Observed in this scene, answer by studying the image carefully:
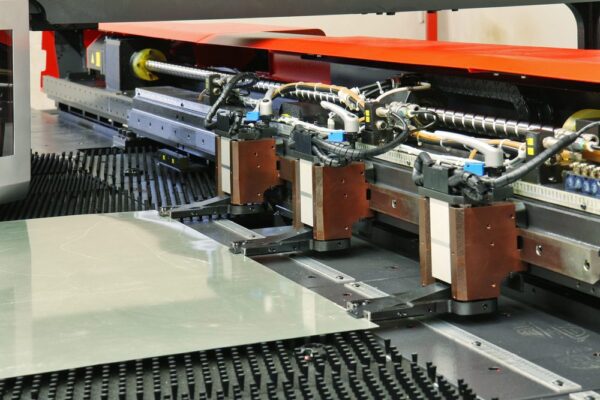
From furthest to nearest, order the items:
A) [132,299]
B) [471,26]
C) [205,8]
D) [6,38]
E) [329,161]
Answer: [471,26] < [205,8] < [6,38] < [329,161] < [132,299]

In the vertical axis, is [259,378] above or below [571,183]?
below

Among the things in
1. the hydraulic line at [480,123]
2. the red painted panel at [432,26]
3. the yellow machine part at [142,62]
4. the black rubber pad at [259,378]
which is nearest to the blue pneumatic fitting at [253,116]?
the hydraulic line at [480,123]

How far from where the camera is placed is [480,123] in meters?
3.93

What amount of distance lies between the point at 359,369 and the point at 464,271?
56 cm

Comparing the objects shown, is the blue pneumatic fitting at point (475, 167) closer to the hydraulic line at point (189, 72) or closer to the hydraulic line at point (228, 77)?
the hydraulic line at point (228, 77)

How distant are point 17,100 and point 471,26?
6.96 metres

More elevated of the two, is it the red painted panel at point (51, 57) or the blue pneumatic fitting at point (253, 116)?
the red painted panel at point (51, 57)

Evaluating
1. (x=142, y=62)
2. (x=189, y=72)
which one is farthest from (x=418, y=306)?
(x=142, y=62)

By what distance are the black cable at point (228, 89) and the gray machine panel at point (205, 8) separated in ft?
0.99

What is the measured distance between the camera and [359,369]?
296 centimetres

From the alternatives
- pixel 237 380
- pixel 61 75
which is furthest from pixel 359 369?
pixel 61 75

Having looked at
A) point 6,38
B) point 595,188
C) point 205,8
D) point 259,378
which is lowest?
point 259,378

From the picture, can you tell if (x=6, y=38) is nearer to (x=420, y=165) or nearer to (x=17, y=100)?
(x=17, y=100)

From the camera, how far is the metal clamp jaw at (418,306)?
339cm
